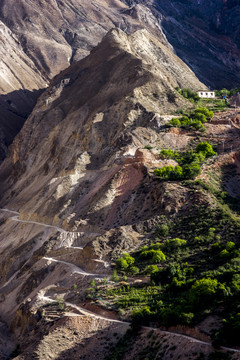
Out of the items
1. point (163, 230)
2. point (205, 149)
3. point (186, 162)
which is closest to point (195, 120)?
point (205, 149)

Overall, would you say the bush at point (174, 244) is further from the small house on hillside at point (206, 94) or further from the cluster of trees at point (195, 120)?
the small house on hillside at point (206, 94)

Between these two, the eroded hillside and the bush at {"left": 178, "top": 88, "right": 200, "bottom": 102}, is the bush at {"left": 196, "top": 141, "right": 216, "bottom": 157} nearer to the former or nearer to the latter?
the eroded hillside

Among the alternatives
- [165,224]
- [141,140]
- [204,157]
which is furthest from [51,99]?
[165,224]

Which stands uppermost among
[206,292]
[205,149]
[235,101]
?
[206,292]

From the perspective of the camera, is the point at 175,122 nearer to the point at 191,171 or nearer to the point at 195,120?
the point at 195,120

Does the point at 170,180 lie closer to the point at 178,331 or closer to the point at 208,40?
the point at 178,331

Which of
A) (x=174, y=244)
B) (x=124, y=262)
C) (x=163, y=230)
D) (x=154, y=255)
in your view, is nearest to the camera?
(x=154, y=255)

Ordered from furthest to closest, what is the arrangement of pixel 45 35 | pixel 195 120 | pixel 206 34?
pixel 206 34 → pixel 45 35 → pixel 195 120
